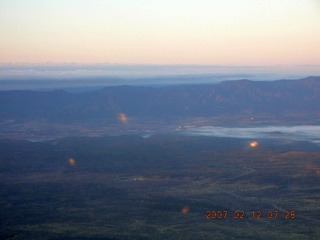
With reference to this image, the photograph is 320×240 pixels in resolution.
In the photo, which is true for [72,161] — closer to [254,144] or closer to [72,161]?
[72,161]

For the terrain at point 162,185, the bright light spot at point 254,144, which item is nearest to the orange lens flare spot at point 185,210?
the terrain at point 162,185

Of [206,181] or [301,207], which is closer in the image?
[301,207]

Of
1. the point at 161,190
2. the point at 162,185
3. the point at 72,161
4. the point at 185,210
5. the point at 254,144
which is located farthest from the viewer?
the point at 254,144

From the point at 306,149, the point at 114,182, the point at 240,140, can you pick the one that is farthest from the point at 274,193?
the point at 240,140

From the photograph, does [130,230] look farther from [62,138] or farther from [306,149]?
[62,138]

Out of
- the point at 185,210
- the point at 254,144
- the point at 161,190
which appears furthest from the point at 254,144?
the point at 185,210

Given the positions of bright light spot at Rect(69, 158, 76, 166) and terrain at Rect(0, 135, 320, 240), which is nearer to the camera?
terrain at Rect(0, 135, 320, 240)

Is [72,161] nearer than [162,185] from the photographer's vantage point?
No

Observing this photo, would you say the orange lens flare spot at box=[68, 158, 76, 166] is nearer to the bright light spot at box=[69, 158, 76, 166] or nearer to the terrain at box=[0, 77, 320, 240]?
the bright light spot at box=[69, 158, 76, 166]

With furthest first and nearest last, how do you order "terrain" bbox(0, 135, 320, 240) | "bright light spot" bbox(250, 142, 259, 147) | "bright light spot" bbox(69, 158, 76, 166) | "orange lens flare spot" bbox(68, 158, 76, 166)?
1. "bright light spot" bbox(250, 142, 259, 147)
2. "orange lens flare spot" bbox(68, 158, 76, 166)
3. "bright light spot" bbox(69, 158, 76, 166)
4. "terrain" bbox(0, 135, 320, 240)

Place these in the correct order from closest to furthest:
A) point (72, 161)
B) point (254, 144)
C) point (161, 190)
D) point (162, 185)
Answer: point (161, 190) → point (162, 185) → point (72, 161) → point (254, 144)

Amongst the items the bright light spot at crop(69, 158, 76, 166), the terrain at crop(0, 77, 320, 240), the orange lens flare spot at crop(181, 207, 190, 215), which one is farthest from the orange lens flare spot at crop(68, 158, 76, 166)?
the orange lens flare spot at crop(181, 207, 190, 215)
